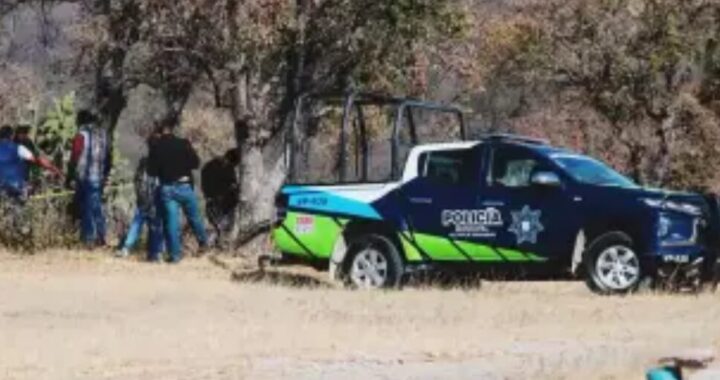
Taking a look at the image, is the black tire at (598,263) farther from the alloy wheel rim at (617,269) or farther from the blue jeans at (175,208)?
the blue jeans at (175,208)

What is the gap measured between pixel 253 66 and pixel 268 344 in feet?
34.7

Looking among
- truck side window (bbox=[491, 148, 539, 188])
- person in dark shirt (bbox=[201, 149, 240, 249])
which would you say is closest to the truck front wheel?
truck side window (bbox=[491, 148, 539, 188])

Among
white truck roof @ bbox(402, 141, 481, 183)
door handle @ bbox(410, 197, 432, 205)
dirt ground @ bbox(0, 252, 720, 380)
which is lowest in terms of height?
dirt ground @ bbox(0, 252, 720, 380)

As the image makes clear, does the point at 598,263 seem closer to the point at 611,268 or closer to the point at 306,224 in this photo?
the point at 611,268

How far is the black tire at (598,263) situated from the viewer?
16547mm

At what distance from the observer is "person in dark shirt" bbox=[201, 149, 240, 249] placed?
22.9 meters

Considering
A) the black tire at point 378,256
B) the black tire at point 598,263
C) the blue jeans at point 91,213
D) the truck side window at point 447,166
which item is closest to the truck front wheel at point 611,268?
the black tire at point 598,263

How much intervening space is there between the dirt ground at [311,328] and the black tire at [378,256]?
37cm

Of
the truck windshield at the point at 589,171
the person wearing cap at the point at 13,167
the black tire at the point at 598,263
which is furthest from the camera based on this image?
the person wearing cap at the point at 13,167

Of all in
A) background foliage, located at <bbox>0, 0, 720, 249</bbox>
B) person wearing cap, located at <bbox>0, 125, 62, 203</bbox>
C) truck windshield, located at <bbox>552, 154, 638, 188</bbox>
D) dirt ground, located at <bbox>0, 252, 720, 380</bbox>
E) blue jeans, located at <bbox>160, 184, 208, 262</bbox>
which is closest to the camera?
dirt ground, located at <bbox>0, 252, 720, 380</bbox>

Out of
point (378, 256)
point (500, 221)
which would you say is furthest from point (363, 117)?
point (500, 221)

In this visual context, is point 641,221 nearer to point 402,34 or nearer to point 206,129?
point 402,34

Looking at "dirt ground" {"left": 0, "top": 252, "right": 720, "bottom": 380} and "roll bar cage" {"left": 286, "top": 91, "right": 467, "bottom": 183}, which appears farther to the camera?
"roll bar cage" {"left": 286, "top": 91, "right": 467, "bottom": 183}

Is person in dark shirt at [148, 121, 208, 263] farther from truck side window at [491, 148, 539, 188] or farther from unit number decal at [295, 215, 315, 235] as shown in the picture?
truck side window at [491, 148, 539, 188]
